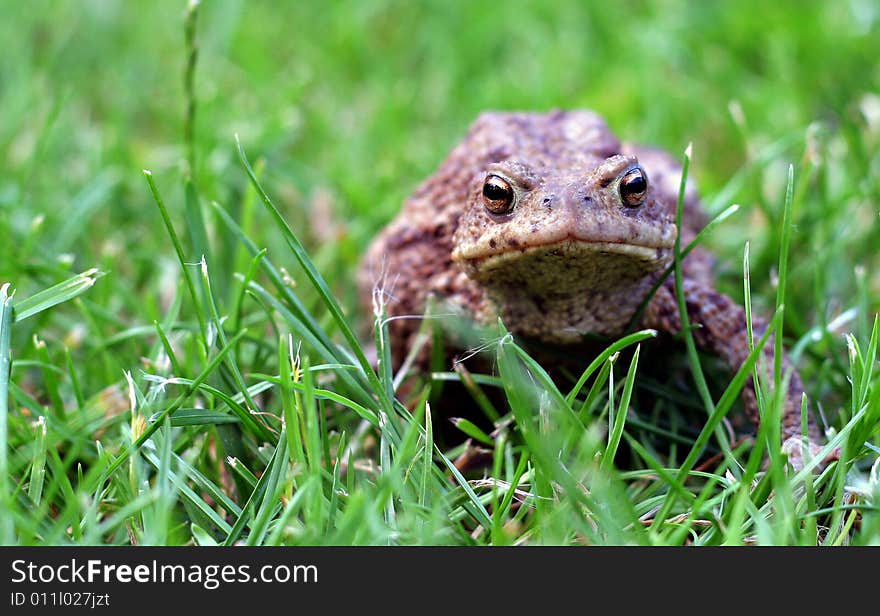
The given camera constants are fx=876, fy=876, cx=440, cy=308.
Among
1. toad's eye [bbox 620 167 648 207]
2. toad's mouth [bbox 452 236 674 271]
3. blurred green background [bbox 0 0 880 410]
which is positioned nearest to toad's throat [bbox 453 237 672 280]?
toad's mouth [bbox 452 236 674 271]

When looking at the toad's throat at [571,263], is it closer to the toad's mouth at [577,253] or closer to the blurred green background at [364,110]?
the toad's mouth at [577,253]

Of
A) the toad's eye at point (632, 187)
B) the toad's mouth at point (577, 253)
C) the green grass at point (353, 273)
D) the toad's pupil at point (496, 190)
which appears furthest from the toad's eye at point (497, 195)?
the green grass at point (353, 273)

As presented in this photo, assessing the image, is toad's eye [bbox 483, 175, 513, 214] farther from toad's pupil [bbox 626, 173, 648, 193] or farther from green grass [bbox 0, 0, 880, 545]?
green grass [bbox 0, 0, 880, 545]

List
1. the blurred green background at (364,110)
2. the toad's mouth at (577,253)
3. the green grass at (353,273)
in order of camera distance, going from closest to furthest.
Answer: the green grass at (353,273) → the toad's mouth at (577,253) → the blurred green background at (364,110)

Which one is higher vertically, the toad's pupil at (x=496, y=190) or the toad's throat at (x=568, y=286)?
the toad's pupil at (x=496, y=190)

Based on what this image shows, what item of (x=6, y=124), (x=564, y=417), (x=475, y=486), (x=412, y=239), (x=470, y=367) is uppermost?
(x=6, y=124)

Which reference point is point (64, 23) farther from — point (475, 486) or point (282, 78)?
point (475, 486)

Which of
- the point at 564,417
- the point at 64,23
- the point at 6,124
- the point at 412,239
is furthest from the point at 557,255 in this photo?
the point at 64,23
